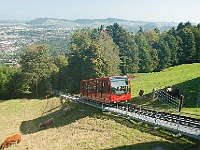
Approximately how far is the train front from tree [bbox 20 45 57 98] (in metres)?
31.6

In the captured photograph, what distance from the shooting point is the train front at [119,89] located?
32.9m

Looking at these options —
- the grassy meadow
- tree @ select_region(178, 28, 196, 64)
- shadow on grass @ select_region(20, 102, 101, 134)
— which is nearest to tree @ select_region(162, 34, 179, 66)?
tree @ select_region(178, 28, 196, 64)

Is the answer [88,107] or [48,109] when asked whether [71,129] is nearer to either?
[88,107]

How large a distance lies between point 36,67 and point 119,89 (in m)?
32.5

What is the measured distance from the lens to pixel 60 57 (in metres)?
73.8

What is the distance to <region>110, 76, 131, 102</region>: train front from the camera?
32.9 meters

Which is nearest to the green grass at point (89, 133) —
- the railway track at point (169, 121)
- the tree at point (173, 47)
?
the railway track at point (169, 121)

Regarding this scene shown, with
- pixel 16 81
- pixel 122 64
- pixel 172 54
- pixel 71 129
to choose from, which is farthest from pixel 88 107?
pixel 172 54

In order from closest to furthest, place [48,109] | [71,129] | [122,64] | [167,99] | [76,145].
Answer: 1. [76,145]
2. [71,129]
3. [167,99]
4. [48,109]
5. [122,64]

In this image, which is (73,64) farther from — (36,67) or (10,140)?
(10,140)

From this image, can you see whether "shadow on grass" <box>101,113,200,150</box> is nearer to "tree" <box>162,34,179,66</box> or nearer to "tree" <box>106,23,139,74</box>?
"tree" <box>106,23,139,74</box>

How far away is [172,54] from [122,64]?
65.2 ft

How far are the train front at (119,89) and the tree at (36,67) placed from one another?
31.6 meters

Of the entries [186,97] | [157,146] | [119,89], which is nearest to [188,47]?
[186,97]
